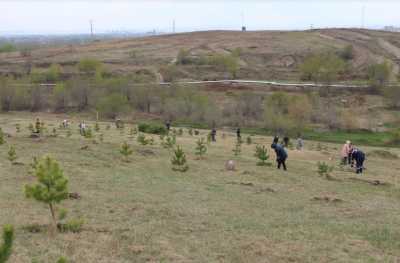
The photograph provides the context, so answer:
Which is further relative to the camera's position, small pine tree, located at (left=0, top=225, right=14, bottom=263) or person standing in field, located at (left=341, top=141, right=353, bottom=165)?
person standing in field, located at (left=341, top=141, right=353, bottom=165)

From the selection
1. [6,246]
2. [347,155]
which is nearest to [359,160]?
[347,155]

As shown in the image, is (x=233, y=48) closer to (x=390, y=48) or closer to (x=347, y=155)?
(x=390, y=48)

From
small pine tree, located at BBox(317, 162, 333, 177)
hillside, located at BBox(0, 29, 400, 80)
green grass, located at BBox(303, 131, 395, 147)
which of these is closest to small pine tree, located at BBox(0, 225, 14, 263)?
small pine tree, located at BBox(317, 162, 333, 177)

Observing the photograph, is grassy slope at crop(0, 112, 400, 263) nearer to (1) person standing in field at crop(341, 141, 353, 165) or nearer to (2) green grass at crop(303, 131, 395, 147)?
(1) person standing in field at crop(341, 141, 353, 165)

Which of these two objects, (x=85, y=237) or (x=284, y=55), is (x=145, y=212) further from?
(x=284, y=55)

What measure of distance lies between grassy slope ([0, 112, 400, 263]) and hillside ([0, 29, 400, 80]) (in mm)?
64196

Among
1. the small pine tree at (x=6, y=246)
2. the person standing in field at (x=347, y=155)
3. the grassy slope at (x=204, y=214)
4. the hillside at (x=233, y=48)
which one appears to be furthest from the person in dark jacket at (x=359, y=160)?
the hillside at (x=233, y=48)

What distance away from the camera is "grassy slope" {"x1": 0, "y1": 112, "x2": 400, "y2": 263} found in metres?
12.5

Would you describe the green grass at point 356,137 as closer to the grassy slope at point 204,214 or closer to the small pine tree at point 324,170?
the grassy slope at point 204,214

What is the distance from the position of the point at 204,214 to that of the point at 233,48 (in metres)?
98.2

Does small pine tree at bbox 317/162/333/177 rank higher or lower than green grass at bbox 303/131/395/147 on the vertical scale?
higher

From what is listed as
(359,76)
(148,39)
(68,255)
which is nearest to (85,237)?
(68,255)

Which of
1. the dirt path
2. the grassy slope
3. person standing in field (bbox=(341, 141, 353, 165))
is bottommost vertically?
person standing in field (bbox=(341, 141, 353, 165))

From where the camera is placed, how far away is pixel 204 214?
16203mm
